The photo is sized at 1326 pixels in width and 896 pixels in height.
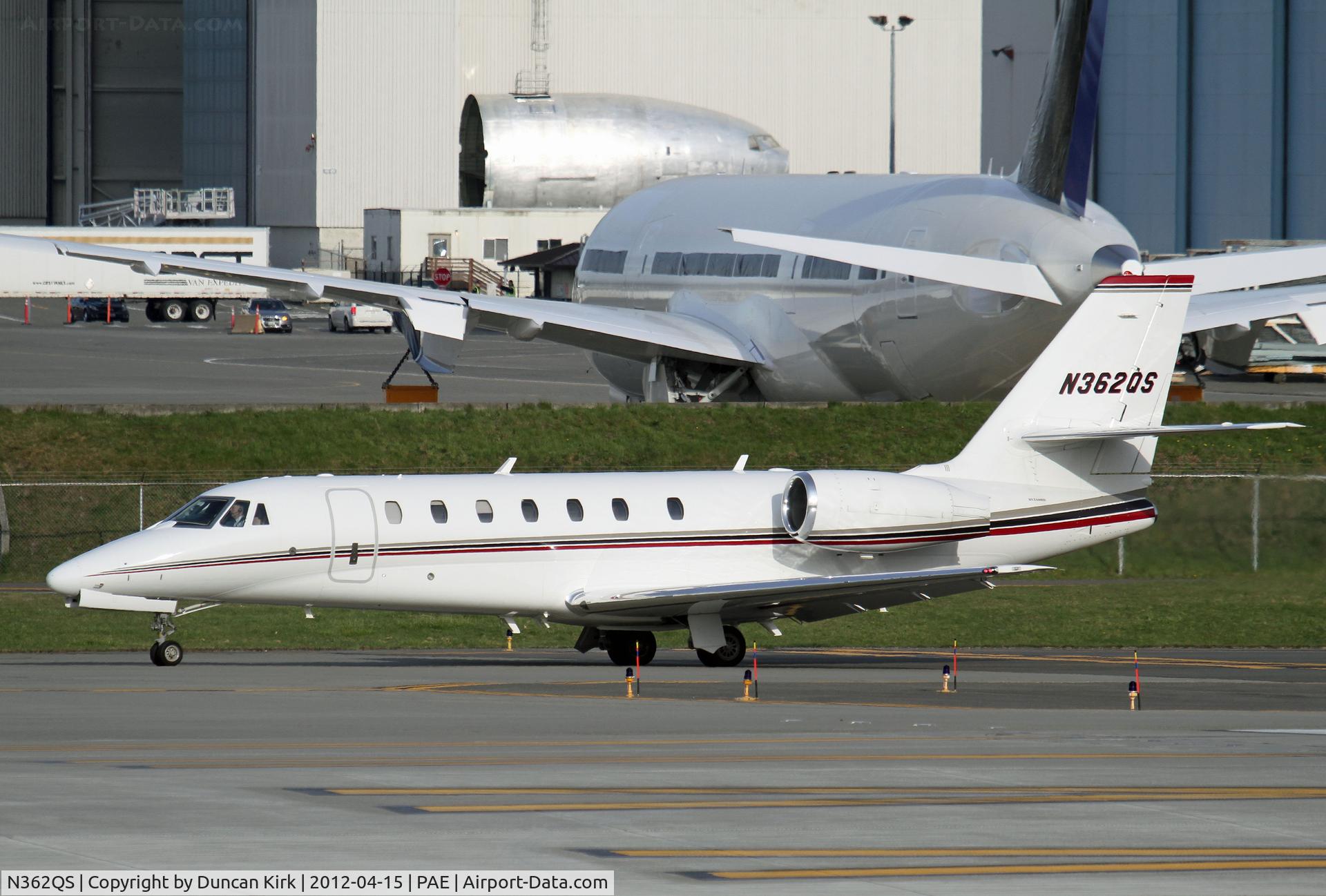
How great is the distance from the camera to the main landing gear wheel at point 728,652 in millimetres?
25516

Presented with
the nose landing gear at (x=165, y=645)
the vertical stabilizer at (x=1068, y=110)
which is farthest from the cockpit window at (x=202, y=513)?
the vertical stabilizer at (x=1068, y=110)

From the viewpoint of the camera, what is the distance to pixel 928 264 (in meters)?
29.9

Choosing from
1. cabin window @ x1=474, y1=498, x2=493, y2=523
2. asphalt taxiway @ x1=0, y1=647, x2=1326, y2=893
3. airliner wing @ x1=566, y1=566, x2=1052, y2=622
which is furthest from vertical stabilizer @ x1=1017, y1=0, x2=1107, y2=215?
cabin window @ x1=474, y1=498, x2=493, y2=523

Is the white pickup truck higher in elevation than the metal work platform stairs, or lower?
lower

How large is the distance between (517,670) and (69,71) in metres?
124

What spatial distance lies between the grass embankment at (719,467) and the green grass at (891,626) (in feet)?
0.19

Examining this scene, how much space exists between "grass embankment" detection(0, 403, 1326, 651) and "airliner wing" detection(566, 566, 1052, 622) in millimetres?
4950

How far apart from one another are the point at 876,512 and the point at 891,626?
6.73 meters

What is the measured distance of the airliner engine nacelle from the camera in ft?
81.9

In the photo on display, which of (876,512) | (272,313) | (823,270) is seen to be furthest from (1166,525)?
(272,313)

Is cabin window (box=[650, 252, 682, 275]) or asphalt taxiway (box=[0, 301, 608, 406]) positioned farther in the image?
asphalt taxiway (box=[0, 301, 608, 406])

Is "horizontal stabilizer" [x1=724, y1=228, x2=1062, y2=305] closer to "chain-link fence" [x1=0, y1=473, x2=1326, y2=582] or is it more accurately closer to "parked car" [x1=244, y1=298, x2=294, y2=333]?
"chain-link fence" [x1=0, y1=473, x2=1326, y2=582]

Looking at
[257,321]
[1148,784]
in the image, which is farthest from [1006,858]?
[257,321]

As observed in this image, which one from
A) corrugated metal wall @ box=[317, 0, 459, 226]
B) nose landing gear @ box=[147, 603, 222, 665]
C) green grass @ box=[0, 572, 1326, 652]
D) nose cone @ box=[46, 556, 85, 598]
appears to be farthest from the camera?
corrugated metal wall @ box=[317, 0, 459, 226]
